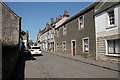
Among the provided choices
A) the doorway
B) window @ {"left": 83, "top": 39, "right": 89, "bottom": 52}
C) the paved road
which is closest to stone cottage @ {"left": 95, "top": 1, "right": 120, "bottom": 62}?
window @ {"left": 83, "top": 39, "right": 89, "bottom": 52}

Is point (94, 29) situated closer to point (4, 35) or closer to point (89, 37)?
point (89, 37)

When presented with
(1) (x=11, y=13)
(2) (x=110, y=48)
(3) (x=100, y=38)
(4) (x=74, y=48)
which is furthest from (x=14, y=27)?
(2) (x=110, y=48)

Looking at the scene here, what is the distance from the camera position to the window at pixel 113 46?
10.6m

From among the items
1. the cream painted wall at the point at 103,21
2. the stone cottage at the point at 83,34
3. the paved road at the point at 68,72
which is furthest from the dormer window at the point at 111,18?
the paved road at the point at 68,72

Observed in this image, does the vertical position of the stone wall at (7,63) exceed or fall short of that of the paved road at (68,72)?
it exceeds it

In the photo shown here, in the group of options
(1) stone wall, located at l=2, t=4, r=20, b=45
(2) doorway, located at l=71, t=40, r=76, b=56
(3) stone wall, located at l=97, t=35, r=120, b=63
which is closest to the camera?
(3) stone wall, located at l=97, t=35, r=120, b=63

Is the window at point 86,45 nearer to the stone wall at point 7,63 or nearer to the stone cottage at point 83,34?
the stone cottage at point 83,34

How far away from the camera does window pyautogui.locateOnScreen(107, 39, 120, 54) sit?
418 inches

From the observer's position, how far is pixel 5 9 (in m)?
19.4

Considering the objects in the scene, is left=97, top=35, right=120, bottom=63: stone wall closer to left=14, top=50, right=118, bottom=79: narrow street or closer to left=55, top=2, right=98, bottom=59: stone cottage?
left=55, top=2, right=98, bottom=59: stone cottage

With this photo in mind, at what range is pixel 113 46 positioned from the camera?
1111 cm

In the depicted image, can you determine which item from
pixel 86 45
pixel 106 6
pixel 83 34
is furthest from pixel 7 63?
pixel 83 34

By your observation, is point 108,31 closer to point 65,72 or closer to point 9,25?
point 65,72

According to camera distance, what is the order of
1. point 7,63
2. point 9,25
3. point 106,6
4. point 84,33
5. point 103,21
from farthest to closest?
1. point 9,25
2. point 84,33
3. point 103,21
4. point 106,6
5. point 7,63
